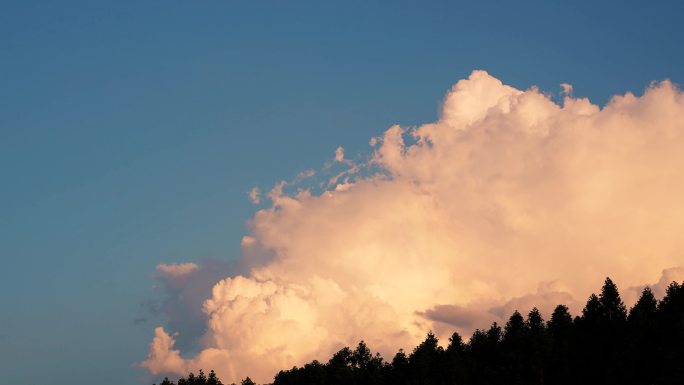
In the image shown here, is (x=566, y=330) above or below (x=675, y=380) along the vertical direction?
above

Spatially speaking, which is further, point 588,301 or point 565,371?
point 588,301

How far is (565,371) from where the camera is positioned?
170000mm

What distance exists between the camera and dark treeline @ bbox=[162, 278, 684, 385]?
15462 centimetres

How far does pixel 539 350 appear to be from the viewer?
168125mm

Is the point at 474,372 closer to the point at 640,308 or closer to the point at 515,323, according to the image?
the point at 515,323

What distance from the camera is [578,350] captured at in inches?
6895

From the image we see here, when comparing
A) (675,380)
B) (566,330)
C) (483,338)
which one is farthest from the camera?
(483,338)

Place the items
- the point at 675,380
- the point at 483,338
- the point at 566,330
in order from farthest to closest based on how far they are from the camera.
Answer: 1. the point at 483,338
2. the point at 566,330
3. the point at 675,380

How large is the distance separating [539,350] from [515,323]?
21.4 m

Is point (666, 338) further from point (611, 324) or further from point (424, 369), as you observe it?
point (424, 369)

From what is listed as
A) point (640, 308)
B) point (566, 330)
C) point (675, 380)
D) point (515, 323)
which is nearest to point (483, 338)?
point (515, 323)

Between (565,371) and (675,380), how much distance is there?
95.6 ft

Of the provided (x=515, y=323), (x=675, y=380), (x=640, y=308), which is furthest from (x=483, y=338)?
(x=675, y=380)

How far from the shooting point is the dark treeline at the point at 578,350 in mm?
154625
